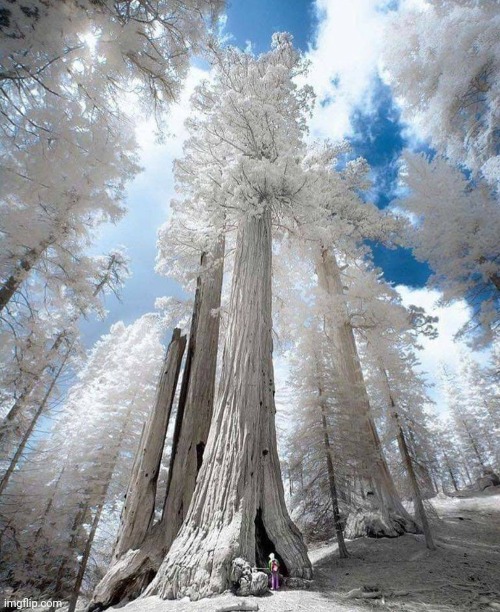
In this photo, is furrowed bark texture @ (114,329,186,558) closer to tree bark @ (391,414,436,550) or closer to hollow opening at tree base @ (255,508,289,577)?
hollow opening at tree base @ (255,508,289,577)

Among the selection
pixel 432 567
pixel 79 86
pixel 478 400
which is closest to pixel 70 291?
pixel 79 86

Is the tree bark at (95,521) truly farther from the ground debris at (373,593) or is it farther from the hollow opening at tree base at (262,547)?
the ground debris at (373,593)

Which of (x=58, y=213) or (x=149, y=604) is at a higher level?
(x=58, y=213)

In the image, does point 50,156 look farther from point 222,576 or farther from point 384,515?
point 384,515

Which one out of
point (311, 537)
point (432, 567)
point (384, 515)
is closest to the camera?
point (432, 567)

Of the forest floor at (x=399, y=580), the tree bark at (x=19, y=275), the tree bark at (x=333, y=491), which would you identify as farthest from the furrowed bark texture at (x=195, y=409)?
the tree bark at (x=19, y=275)

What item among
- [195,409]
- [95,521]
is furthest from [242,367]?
[95,521]

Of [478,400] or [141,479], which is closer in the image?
[141,479]
